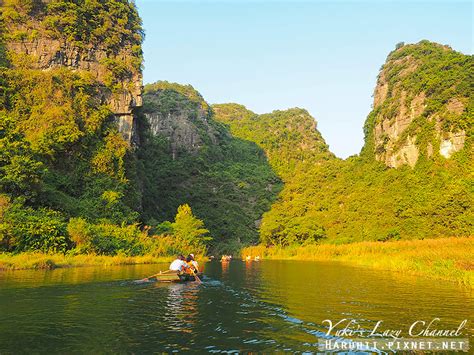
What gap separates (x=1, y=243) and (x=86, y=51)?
32.0 meters

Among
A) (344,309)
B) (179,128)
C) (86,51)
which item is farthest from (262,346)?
(179,128)

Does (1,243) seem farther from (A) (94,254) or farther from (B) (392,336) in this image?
(B) (392,336)

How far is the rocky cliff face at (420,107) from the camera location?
2486 inches

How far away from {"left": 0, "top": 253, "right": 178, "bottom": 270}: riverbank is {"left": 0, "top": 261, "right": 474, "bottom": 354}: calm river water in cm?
629

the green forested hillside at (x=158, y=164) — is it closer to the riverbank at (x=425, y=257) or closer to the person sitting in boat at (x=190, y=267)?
the person sitting in boat at (x=190, y=267)

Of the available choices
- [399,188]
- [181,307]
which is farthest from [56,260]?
[399,188]

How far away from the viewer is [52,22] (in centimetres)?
4578

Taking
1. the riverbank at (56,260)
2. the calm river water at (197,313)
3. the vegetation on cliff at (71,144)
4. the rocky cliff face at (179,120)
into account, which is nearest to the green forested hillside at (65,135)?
the vegetation on cliff at (71,144)

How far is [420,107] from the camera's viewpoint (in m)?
71.9

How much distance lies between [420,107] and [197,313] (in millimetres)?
74047

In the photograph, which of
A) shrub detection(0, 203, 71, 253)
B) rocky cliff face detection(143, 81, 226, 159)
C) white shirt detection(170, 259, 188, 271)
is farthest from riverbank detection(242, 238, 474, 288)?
rocky cliff face detection(143, 81, 226, 159)

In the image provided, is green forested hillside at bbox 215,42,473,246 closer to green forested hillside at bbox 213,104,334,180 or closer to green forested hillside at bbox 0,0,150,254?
green forested hillside at bbox 213,104,334,180

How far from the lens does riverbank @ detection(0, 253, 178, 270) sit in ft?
69.6

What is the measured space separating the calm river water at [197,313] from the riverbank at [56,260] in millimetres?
6291
